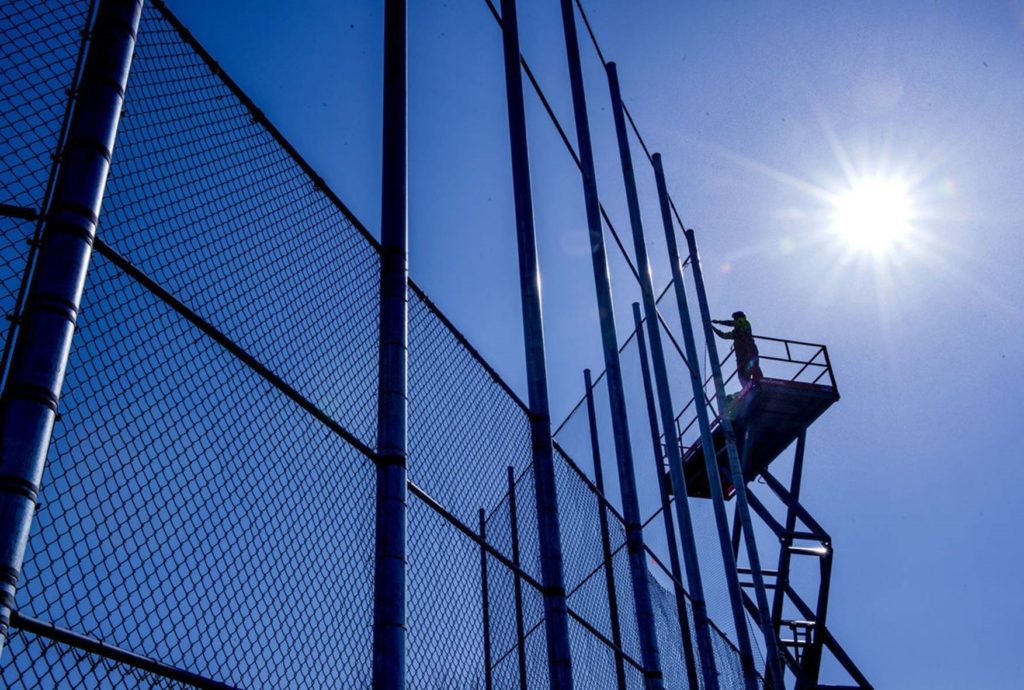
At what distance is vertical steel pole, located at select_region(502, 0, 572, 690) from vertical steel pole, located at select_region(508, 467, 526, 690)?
346mm

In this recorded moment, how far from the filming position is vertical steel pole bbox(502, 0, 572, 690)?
4.86 meters

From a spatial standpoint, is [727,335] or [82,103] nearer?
[82,103]

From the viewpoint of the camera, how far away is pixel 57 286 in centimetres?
223

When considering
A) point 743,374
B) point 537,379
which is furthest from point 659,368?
point 743,374

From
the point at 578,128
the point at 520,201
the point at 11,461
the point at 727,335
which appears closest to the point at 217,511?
the point at 11,461

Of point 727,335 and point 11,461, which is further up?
point 727,335

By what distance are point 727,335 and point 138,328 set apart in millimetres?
13724

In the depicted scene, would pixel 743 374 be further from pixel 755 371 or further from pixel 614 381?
pixel 614 381

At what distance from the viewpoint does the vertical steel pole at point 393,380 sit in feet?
10.6

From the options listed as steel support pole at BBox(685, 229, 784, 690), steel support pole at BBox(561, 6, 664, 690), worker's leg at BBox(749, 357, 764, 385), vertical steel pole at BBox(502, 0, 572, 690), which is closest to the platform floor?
worker's leg at BBox(749, 357, 764, 385)

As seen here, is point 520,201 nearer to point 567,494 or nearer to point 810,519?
point 567,494

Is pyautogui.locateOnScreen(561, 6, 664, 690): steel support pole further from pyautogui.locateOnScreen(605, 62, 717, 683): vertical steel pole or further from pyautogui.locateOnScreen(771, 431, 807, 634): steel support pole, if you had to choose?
pyautogui.locateOnScreen(771, 431, 807, 634): steel support pole

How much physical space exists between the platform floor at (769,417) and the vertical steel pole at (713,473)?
4.77 meters

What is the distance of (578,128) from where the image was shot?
817 centimetres
